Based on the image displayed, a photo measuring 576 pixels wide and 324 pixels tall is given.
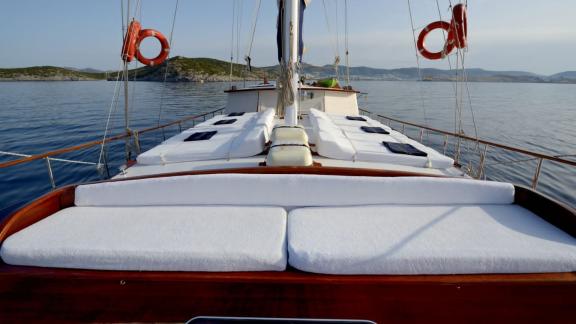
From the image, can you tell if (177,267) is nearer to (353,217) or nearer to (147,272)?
(147,272)

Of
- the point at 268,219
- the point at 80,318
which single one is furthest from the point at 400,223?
the point at 80,318

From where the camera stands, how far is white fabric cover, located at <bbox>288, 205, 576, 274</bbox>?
1.80m

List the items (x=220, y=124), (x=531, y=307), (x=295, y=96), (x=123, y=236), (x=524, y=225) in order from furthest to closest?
(x=220, y=124), (x=295, y=96), (x=524, y=225), (x=123, y=236), (x=531, y=307)

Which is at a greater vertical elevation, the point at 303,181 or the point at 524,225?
the point at 303,181

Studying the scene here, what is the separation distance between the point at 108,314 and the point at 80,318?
0.18 metres

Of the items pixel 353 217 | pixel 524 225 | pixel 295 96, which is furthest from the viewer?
pixel 295 96

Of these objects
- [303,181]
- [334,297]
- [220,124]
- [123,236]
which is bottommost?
[334,297]

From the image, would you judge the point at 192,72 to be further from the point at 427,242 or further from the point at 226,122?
the point at 427,242

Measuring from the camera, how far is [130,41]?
14.5 ft

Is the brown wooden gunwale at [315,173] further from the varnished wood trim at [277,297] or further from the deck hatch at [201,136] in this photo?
the deck hatch at [201,136]

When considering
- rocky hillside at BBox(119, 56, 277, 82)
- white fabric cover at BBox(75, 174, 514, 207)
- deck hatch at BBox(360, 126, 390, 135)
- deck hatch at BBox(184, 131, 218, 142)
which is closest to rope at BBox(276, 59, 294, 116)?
deck hatch at BBox(184, 131, 218, 142)

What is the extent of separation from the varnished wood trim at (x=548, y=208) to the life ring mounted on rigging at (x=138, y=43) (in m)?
5.31

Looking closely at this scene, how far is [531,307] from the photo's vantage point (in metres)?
1.79

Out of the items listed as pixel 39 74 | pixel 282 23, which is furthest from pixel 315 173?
pixel 39 74
